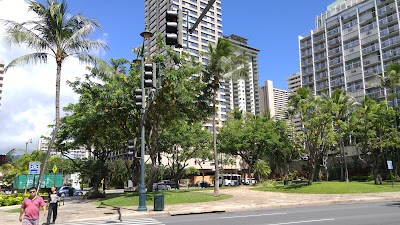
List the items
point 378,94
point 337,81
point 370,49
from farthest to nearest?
1. point 337,81
2. point 370,49
3. point 378,94

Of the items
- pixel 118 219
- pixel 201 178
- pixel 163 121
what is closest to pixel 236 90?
pixel 201 178

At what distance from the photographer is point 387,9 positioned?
267ft

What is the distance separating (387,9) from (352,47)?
11.4m

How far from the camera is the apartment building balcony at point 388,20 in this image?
3127 inches

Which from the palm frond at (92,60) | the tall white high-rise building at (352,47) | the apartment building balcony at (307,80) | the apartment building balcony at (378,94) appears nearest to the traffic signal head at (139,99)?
the palm frond at (92,60)

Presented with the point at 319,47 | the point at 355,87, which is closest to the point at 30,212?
the point at 355,87

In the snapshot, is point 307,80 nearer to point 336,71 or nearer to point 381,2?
point 336,71

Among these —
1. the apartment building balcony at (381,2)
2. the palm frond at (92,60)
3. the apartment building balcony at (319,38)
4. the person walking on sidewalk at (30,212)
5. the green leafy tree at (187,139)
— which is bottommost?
the person walking on sidewalk at (30,212)

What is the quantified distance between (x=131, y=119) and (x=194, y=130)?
70.2 ft

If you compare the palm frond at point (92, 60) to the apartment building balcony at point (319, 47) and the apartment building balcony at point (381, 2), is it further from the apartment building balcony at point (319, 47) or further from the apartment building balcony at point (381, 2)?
the apartment building balcony at point (319, 47)

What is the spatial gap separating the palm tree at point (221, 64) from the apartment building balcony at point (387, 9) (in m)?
67.3

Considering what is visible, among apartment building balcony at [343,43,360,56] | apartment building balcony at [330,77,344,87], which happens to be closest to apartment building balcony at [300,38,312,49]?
apartment building balcony at [343,43,360,56]

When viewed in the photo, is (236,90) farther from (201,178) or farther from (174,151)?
(174,151)

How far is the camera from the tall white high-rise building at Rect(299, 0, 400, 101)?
264ft
